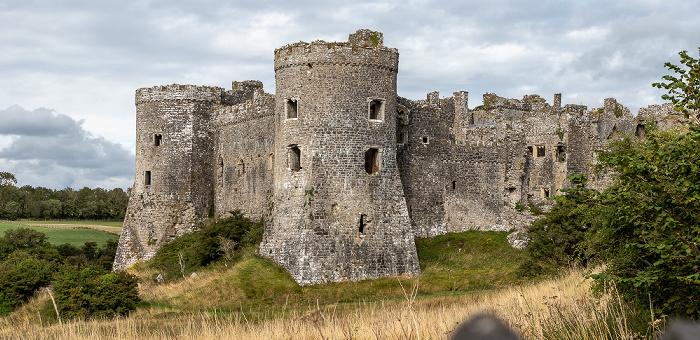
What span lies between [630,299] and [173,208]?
1143 inches

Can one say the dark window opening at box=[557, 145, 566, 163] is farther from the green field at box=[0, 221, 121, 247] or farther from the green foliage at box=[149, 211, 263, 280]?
the green field at box=[0, 221, 121, 247]

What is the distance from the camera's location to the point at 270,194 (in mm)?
32469

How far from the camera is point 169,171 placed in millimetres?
36625

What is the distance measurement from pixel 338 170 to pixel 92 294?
33.3 feet

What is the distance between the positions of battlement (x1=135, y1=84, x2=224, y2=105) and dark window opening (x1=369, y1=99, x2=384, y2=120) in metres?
12.0

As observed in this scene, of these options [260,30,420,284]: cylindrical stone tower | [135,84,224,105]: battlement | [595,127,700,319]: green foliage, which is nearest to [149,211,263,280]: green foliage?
[260,30,420,284]: cylindrical stone tower

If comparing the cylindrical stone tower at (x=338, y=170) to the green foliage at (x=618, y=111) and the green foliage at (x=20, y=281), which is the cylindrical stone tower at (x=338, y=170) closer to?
the green foliage at (x=20, y=281)

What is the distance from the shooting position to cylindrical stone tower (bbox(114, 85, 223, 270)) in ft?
120

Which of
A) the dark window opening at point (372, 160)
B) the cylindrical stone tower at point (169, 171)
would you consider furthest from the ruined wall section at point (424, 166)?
the cylindrical stone tower at point (169, 171)

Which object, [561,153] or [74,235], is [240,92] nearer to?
[561,153]

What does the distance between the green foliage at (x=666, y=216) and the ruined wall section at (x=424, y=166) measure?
22.3 metres

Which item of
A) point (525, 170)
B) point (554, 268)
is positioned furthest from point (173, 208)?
point (554, 268)

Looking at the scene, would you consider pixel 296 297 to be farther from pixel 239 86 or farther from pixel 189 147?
pixel 239 86

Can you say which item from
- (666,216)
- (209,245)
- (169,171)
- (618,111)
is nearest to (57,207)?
(169,171)
